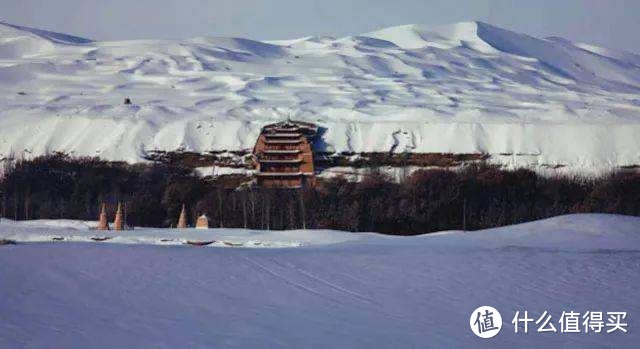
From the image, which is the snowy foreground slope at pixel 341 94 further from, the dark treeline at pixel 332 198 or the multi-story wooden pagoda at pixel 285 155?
the dark treeline at pixel 332 198

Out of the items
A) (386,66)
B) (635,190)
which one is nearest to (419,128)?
(635,190)

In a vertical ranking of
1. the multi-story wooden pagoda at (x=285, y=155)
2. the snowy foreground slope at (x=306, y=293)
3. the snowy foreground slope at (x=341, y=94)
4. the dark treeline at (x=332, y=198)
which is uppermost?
the snowy foreground slope at (x=341, y=94)

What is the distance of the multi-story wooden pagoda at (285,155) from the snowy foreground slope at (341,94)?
107 centimetres

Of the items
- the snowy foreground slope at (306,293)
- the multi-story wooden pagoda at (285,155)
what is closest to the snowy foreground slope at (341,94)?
the multi-story wooden pagoda at (285,155)

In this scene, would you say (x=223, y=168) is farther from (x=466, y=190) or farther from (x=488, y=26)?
(x=488, y=26)

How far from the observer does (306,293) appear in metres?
13.2

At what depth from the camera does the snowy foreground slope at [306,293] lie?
10.9m

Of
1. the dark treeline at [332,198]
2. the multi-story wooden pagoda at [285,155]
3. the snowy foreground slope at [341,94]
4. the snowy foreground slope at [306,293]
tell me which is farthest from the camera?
the snowy foreground slope at [341,94]

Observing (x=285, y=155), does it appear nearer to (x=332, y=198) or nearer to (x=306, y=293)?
(x=332, y=198)

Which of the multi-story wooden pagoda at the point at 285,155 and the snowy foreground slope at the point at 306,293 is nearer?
the snowy foreground slope at the point at 306,293

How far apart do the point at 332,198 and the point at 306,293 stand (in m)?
22.6

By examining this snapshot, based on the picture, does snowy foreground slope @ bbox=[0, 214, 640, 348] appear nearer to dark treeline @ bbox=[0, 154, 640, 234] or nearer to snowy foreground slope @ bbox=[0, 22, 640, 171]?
dark treeline @ bbox=[0, 154, 640, 234]

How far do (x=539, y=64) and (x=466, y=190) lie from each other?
130 feet

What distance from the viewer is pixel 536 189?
37.3 metres
